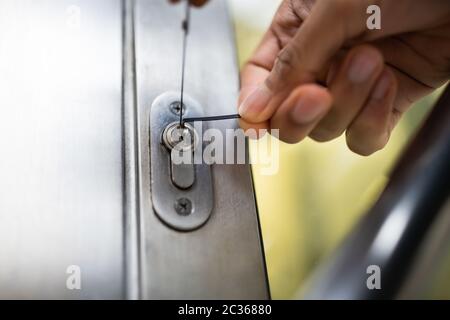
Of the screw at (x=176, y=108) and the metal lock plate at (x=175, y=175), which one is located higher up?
the screw at (x=176, y=108)

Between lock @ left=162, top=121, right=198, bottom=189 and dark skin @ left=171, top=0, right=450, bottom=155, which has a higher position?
dark skin @ left=171, top=0, right=450, bottom=155

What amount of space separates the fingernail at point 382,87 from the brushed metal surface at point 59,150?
0.35 m

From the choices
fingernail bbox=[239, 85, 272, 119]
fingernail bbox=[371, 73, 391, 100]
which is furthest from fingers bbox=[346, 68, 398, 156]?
fingernail bbox=[239, 85, 272, 119]

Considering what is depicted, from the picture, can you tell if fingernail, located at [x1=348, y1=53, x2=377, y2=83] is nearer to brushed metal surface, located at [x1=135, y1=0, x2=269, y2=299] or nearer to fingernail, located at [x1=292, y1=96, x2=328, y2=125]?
fingernail, located at [x1=292, y1=96, x2=328, y2=125]

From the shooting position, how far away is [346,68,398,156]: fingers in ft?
1.84

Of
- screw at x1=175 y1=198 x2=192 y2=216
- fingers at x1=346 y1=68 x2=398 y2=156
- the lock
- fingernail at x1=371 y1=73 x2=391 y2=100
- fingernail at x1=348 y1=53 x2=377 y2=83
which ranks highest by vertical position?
fingernail at x1=348 y1=53 x2=377 y2=83

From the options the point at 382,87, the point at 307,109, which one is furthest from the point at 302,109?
the point at 382,87

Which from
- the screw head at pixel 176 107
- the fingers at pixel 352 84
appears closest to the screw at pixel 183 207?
the screw head at pixel 176 107

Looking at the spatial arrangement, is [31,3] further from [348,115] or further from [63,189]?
[348,115]

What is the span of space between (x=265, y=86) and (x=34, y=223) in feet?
1.10

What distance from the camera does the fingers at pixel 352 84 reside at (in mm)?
520

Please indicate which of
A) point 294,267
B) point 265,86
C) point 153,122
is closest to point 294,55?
point 265,86

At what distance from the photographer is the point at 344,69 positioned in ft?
1.74

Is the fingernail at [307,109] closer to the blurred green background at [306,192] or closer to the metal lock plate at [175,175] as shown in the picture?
the metal lock plate at [175,175]
